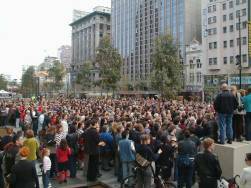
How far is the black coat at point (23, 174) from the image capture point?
270 inches

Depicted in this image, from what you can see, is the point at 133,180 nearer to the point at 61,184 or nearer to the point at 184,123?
the point at 61,184

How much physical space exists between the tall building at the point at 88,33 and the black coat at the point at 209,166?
4697 inches

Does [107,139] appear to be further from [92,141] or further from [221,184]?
[221,184]

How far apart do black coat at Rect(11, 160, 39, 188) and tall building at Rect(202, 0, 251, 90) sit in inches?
2155

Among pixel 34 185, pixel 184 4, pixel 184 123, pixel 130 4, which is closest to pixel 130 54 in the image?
pixel 130 4

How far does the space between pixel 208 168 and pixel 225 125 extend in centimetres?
292

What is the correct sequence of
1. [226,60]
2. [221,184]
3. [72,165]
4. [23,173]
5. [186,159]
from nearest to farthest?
[23,173] < [221,184] < [186,159] < [72,165] < [226,60]

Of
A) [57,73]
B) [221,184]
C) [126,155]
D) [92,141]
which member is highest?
[57,73]

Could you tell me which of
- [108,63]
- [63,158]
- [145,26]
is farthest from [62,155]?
[145,26]

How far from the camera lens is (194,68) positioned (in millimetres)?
73562

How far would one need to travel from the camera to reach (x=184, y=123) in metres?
13.9

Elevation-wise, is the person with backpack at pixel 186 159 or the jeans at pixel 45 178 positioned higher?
the person with backpack at pixel 186 159

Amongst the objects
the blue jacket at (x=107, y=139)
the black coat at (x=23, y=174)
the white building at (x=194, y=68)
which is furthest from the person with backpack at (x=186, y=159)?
the white building at (x=194, y=68)

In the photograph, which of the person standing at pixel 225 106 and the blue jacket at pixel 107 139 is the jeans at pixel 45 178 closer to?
the blue jacket at pixel 107 139
